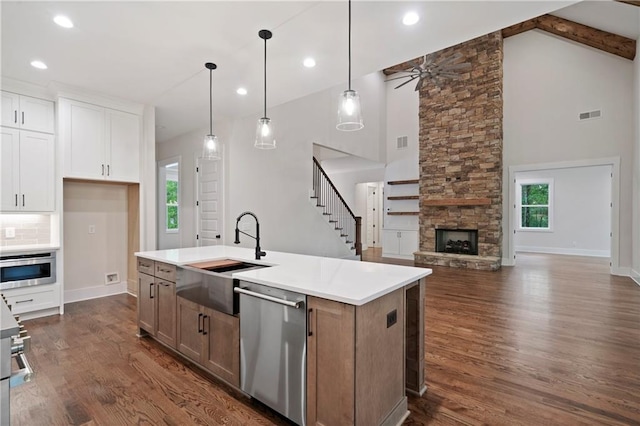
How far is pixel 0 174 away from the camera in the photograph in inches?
144

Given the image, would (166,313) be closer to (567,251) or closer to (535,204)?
(567,251)

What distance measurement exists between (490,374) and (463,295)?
8.19 ft

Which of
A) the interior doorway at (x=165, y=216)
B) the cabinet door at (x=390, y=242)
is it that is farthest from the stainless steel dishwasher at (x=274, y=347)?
the cabinet door at (x=390, y=242)

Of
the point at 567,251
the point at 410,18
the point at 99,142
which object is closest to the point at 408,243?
the point at 567,251

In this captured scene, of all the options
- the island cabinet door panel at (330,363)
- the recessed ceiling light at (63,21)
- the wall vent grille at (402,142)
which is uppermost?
the wall vent grille at (402,142)

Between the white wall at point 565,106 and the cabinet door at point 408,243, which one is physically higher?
the white wall at point 565,106

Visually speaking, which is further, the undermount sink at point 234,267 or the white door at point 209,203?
the white door at point 209,203

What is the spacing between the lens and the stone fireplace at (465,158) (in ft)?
23.6

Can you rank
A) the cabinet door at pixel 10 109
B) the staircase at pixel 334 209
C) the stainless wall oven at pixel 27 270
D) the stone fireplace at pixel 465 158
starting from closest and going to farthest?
1. the stainless wall oven at pixel 27 270
2. the cabinet door at pixel 10 109
3. the staircase at pixel 334 209
4. the stone fireplace at pixel 465 158

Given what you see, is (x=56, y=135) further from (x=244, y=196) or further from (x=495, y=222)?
(x=495, y=222)

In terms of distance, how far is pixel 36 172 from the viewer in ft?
12.8

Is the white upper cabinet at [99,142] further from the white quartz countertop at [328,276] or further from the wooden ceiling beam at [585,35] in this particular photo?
the wooden ceiling beam at [585,35]

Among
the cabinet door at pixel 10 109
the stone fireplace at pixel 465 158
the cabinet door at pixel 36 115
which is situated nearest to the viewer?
the cabinet door at pixel 10 109

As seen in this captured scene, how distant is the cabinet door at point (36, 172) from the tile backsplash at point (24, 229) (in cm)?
34
